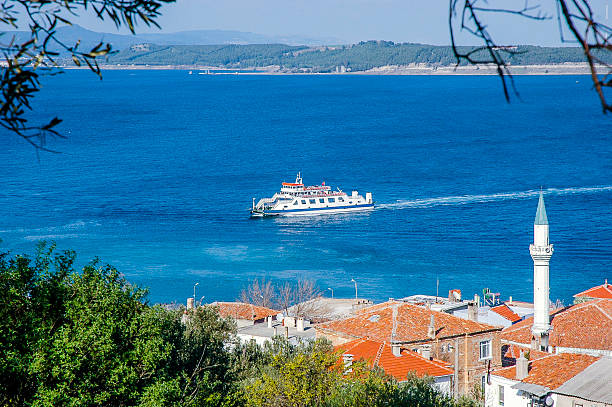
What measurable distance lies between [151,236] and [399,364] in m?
36.7

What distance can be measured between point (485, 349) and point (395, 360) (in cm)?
378

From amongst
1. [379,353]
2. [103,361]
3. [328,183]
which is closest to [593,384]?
[379,353]

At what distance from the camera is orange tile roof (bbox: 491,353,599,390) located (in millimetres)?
18516

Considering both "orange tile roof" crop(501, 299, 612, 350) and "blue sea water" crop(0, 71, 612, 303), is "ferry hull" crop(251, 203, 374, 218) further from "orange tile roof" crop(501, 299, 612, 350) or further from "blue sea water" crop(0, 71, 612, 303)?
"orange tile roof" crop(501, 299, 612, 350)

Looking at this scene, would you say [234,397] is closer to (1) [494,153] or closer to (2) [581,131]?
(1) [494,153]

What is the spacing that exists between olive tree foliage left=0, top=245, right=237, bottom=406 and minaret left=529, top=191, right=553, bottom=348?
15.9 meters

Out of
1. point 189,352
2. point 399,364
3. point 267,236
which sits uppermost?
point 189,352

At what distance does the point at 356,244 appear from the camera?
53000mm

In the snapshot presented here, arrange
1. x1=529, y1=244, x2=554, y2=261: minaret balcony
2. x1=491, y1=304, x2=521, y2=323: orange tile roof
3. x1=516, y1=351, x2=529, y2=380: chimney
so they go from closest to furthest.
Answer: x1=516, y1=351, x2=529, y2=380: chimney < x1=529, y1=244, x2=554, y2=261: minaret balcony < x1=491, y1=304, x2=521, y2=323: orange tile roof

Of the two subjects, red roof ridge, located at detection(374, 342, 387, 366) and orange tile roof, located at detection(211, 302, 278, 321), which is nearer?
red roof ridge, located at detection(374, 342, 387, 366)

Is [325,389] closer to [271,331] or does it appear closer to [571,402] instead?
[571,402]

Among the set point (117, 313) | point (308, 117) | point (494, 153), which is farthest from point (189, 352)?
point (308, 117)

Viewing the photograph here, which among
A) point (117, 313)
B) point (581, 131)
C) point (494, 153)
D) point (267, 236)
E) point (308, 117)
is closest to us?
point (117, 313)

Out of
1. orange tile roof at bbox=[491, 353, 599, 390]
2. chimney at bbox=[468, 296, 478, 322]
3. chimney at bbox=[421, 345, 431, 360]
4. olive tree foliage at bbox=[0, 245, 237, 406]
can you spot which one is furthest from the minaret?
olive tree foliage at bbox=[0, 245, 237, 406]
